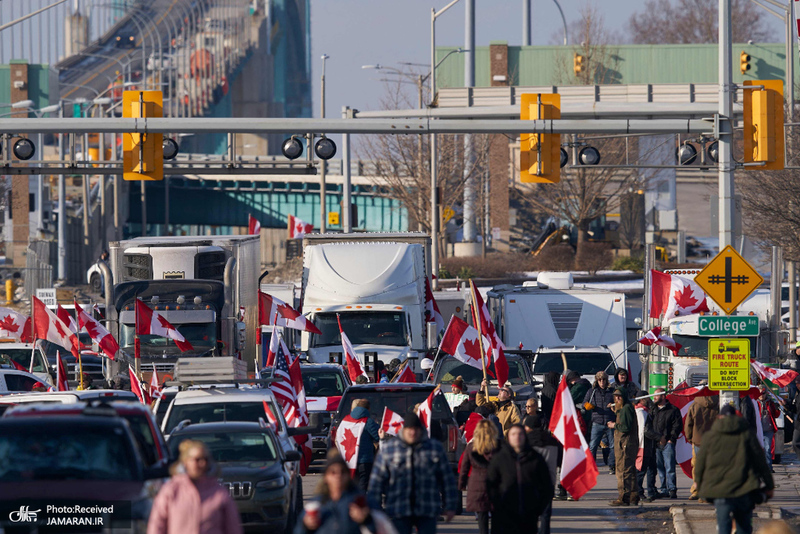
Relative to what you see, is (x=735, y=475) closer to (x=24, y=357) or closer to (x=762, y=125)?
(x=762, y=125)

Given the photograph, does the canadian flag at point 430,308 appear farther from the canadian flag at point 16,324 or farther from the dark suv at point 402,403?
the dark suv at point 402,403

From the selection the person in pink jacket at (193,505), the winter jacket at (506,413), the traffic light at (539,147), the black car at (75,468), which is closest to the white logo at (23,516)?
the black car at (75,468)

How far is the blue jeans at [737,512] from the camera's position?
38.1 feet

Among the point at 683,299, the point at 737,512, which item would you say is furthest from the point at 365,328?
the point at 737,512

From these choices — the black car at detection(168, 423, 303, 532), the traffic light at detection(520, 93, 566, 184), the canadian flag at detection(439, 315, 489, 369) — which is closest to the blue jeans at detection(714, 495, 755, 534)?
the black car at detection(168, 423, 303, 532)

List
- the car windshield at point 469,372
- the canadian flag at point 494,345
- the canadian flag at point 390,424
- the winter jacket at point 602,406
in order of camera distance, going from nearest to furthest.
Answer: the canadian flag at point 390,424
the winter jacket at point 602,406
the canadian flag at point 494,345
the car windshield at point 469,372

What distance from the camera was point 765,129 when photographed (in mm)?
17781

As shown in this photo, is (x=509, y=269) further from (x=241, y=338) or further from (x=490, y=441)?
(x=490, y=441)

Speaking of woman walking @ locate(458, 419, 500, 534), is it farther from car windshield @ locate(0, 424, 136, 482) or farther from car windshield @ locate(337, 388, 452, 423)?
car windshield @ locate(337, 388, 452, 423)

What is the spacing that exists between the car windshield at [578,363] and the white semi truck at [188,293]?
6896 millimetres

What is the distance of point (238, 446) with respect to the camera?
46.1 ft

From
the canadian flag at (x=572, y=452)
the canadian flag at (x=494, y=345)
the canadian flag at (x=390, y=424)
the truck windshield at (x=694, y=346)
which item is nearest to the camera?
the canadian flag at (x=572, y=452)

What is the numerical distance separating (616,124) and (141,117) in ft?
23.7

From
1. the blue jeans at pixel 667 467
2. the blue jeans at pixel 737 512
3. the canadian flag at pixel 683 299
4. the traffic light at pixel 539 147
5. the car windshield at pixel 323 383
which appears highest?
the traffic light at pixel 539 147
